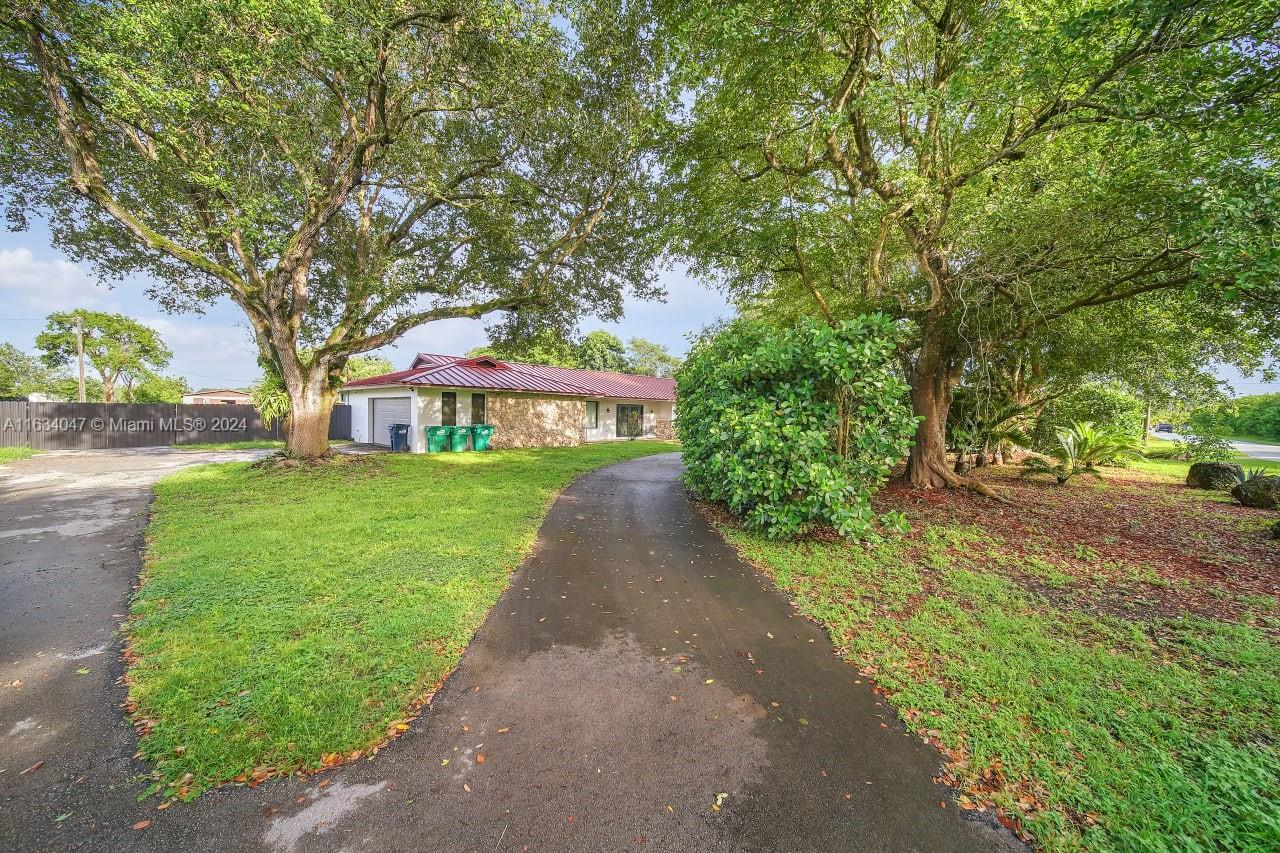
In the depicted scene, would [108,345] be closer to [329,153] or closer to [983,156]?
[329,153]

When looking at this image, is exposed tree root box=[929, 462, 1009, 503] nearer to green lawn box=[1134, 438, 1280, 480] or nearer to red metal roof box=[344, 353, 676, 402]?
red metal roof box=[344, 353, 676, 402]

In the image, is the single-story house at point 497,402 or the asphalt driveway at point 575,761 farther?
the single-story house at point 497,402

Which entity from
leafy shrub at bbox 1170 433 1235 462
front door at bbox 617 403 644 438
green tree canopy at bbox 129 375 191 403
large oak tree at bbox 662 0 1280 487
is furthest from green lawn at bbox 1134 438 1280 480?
green tree canopy at bbox 129 375 191 403

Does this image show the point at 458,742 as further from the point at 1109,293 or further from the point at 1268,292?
the point at 1109,293

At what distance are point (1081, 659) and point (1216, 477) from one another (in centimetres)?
1031

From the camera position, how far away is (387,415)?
17000 millimetres

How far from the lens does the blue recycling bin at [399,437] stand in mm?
15555

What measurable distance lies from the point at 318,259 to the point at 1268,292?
16078 mm

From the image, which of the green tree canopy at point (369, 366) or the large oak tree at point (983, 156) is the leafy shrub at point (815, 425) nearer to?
the large oak tree at point (983, 156)

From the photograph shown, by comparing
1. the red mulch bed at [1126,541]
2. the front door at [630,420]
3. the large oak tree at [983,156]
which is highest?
the large oak tree at [983,156]

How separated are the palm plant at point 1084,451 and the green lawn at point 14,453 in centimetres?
2486

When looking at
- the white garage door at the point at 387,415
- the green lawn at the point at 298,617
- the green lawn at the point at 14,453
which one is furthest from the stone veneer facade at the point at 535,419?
the green lawn at the point at 14,453

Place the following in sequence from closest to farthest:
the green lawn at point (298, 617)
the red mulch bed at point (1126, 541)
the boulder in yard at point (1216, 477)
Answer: the green lawn at point (298, 617)
the red mulch bed at point (1126, 541)
the boulder in yard at point (1216, 477)

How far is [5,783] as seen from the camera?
6.81ft
